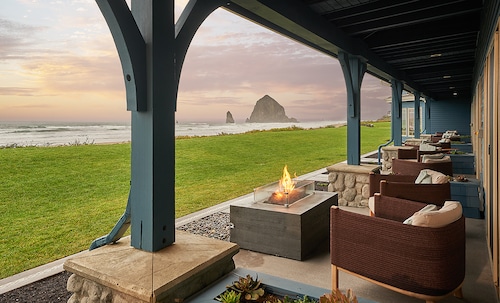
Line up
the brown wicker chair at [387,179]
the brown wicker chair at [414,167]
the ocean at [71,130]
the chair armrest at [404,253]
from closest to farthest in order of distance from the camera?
the chair armrest at [404,253], the brown wicker chair at [387,179], the ocean at [71,130], the brown wicker chair at [414,167]

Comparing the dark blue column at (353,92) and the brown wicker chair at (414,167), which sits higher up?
the dark blue column at (353,92)

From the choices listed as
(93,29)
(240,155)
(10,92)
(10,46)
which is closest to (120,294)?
(10,92)

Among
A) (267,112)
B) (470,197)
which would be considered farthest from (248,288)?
(470,197)

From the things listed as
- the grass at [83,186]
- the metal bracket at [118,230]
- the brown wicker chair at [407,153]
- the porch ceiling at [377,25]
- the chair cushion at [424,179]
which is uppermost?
the porch ceiling at [377,25]

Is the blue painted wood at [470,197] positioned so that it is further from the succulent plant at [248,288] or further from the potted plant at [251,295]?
the succulent plant at [248,288]

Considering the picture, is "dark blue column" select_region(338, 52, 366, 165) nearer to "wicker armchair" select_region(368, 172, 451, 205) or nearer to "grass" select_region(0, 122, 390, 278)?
"wicker armchair" select_region(368, 172, 451, 205)

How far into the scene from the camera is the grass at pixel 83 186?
4992 millimetres

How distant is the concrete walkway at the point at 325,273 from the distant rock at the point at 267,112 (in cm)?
146

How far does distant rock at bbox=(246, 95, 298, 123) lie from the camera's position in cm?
375

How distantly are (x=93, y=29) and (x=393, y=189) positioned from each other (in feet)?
26.2

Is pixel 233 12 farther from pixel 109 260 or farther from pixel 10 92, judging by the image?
pixel 10 92

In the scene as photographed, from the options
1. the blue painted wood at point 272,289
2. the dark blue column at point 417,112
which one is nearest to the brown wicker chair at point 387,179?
the blue painted wood at point 272,289

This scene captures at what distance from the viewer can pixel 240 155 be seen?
49.1 feet

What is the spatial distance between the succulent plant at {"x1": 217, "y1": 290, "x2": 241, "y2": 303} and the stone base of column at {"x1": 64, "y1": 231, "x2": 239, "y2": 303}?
0.17 m
